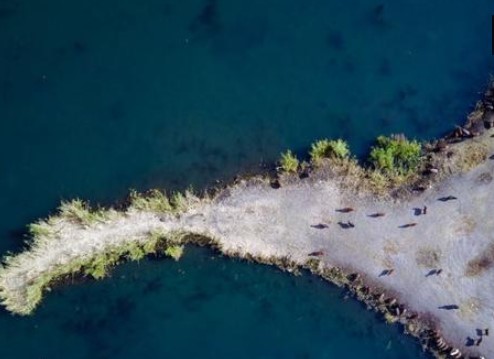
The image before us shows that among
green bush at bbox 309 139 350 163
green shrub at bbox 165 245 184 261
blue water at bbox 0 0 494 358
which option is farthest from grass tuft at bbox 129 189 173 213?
green bush at bbox 309 139 350 163

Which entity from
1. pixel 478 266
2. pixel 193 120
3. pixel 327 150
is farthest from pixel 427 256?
pixel 193 120

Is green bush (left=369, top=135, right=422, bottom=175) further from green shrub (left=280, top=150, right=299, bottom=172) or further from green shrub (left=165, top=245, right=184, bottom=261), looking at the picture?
green shrub (left=165, top=245, right=184, bottom=261)

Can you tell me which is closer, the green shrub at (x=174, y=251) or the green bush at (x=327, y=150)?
the green shrub at (x=174, y=251)

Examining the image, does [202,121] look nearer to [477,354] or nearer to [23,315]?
[23,315]

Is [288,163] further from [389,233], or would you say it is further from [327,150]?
[389,233]

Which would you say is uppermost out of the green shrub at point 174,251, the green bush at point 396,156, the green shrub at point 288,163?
the green bush at point 396,156

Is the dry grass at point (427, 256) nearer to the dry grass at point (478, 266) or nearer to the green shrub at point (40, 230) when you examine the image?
the dry grass at point (478, 266)

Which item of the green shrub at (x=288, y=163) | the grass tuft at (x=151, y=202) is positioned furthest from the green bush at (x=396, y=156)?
the grass tuft at (x=151, y=202)
